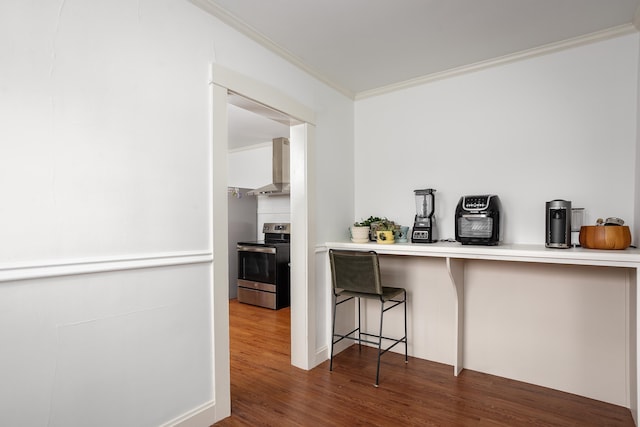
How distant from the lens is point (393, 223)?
2.95m

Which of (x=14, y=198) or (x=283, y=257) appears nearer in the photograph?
(x=14, y=198)

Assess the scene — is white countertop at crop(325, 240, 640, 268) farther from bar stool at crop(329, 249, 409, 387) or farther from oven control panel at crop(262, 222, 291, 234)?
oven control panel at crop(262, 222, 291, 234)

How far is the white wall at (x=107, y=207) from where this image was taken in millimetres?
1290

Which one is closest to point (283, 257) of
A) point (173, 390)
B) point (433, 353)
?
point (433, 353)

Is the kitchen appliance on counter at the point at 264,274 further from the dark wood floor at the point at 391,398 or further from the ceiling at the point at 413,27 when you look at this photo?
the ceiling at the point at 413,27

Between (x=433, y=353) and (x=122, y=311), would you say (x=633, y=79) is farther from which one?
(x=122, y=311)

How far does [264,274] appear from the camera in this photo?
14.9 feet

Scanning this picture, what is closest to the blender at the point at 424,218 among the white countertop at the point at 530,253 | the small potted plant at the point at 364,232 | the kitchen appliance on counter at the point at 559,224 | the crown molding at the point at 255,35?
the white countertop at the point at 530,253

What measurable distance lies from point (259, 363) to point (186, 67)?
2.19 meters

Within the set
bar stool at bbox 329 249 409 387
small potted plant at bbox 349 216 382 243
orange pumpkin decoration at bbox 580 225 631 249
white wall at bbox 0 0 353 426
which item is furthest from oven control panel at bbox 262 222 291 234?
orange pumpkin decoration at bbox 580 225 631 249

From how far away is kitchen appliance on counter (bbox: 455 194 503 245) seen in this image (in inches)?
94.3

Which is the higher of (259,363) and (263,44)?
(263,44)

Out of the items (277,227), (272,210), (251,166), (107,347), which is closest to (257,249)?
(277,227)

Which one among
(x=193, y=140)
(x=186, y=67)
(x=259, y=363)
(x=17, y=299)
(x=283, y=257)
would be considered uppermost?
(x=186, y=67)
